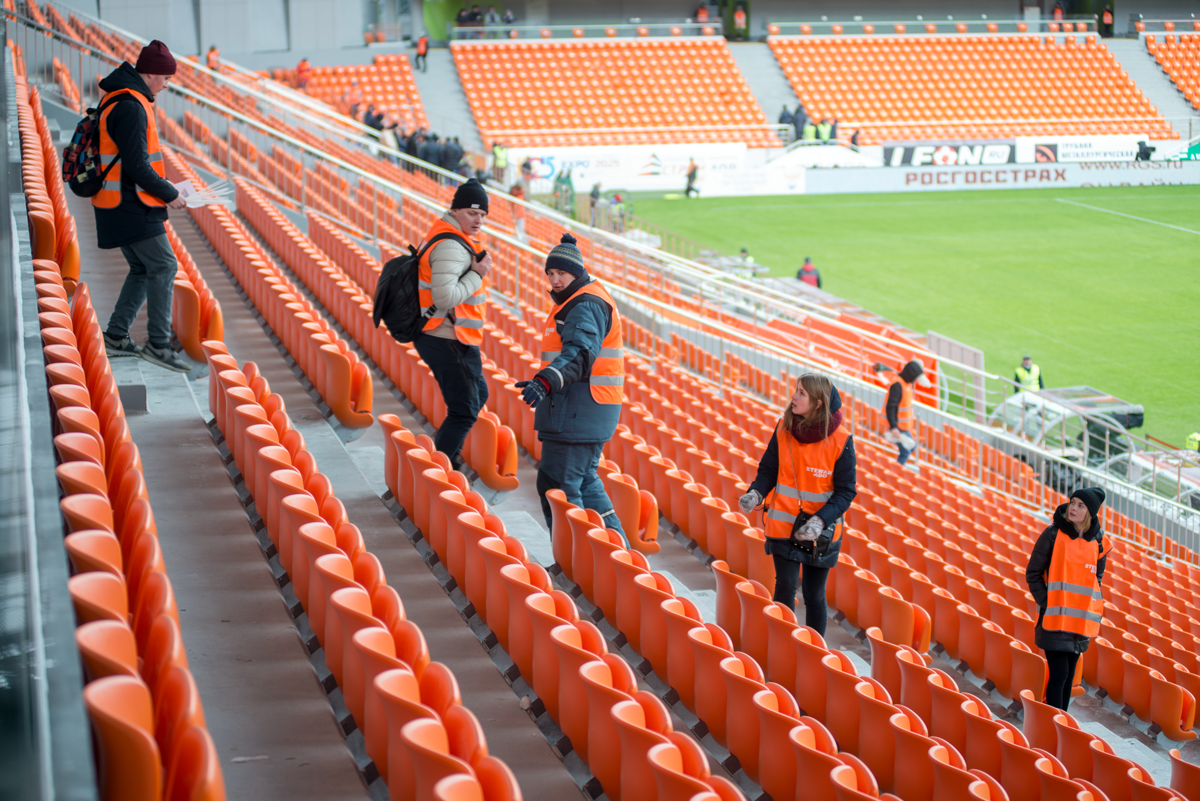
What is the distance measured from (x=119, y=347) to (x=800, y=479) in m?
3.33

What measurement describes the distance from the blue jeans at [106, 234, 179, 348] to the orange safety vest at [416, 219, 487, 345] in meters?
1.37

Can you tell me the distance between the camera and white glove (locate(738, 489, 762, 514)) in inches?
187

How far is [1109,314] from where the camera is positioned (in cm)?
2083

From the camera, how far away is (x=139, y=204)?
206 inches

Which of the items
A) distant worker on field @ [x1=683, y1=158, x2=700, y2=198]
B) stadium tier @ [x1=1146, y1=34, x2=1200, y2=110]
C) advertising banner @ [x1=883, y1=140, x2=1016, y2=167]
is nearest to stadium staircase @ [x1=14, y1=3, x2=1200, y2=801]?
distant worker on field @ [x1=683, y1=158, x2=700, y2=198]

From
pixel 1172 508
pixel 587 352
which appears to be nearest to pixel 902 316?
pixel 1172 508

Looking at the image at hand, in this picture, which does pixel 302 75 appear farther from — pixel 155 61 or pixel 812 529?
pixel 812 529

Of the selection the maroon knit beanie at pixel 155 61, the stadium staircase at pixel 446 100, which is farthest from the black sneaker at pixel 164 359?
the stadium staircase at pixel 446 100

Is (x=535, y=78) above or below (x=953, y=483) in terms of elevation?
above

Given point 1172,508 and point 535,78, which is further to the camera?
point 535,78

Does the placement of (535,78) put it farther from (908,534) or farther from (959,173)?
(908,534)

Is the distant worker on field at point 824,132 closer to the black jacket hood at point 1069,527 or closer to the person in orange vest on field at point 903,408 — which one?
the person in orange vest on field at point 903,408

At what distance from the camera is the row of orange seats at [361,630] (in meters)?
2.41

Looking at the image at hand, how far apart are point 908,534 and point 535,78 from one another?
27.4 m
